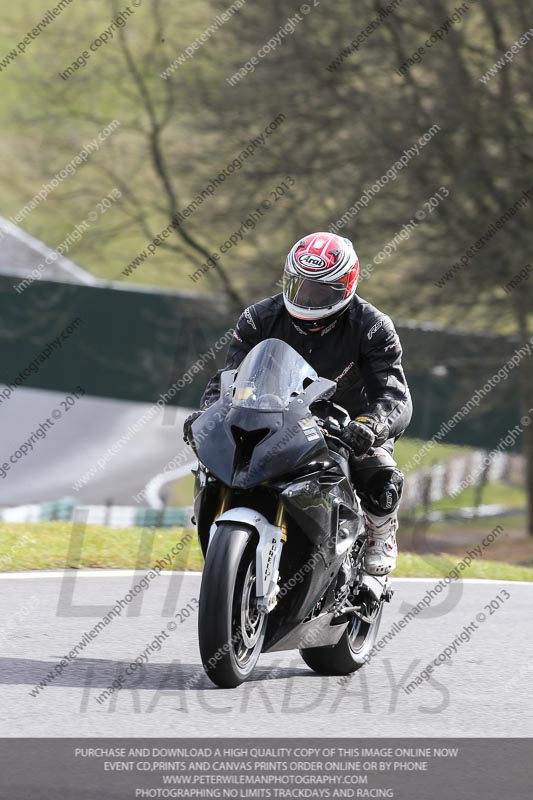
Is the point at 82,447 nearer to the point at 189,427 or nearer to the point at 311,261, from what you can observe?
the point at 311,261

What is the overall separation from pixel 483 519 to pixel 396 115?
12734 mm

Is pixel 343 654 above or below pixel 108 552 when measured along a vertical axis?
above

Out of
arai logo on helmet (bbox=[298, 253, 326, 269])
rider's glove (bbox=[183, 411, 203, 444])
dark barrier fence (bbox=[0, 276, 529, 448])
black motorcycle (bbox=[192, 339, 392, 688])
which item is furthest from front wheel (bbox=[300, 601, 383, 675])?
dark barrier fence (bbox=[0, 276, 529, 448])

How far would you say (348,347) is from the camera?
604 centimetres

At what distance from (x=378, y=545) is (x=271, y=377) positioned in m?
1.17

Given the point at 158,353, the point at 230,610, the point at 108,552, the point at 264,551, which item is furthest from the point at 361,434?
the point at 158,353

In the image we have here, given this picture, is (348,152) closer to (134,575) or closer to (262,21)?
(262,21)

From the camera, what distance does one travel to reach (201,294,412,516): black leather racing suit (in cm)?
597

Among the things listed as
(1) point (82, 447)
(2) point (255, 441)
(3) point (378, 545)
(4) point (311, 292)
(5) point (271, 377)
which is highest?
(4) point (311, 292)

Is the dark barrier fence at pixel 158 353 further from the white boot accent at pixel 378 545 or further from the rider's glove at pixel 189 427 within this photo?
the rider's glove at pixel 189 427

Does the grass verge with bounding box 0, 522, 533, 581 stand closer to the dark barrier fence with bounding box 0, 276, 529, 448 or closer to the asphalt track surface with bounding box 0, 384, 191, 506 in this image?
the dark barrier fence with bounding box 0, 276, 529, 448

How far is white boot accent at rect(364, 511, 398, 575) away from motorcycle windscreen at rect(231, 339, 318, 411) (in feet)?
2.95
